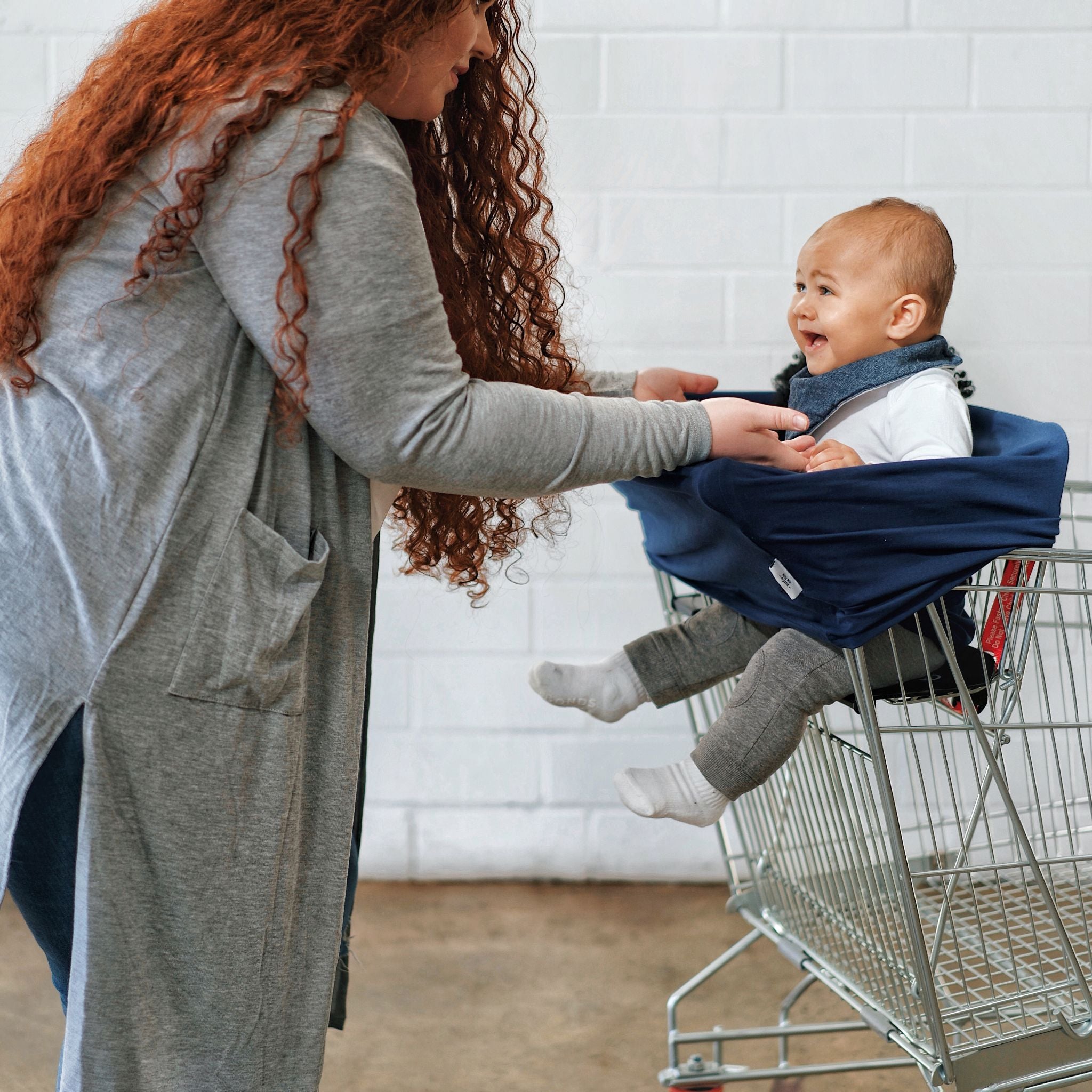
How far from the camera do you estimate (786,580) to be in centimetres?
115

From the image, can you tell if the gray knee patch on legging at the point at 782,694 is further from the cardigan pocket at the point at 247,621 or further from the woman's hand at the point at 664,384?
the cardigan pocket at the point at 247,621

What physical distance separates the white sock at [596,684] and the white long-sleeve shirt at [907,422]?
42 cm

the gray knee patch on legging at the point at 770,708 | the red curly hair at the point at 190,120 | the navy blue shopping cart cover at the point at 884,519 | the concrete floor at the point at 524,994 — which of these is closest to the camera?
the red curly hair at the point at 190,120

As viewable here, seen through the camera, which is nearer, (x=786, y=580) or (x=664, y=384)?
(x=786, y=580)

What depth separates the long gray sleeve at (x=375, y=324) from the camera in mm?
859

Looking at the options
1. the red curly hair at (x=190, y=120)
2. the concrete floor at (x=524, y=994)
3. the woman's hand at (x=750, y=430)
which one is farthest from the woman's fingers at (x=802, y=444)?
the concrete floor at (x=524, y=994)

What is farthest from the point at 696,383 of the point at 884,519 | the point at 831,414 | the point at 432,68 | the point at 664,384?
the point at 432,68

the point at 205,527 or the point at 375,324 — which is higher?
the point at 375,324

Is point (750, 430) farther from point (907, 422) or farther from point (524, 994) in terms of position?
point (524, 994)

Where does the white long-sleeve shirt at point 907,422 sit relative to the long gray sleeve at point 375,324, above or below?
below

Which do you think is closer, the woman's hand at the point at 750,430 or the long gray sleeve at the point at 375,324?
the long gray sleeve at the point at 375,324

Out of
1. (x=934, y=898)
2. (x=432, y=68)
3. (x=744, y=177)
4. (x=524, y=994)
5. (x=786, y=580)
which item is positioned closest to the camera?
(x=432, y=68)

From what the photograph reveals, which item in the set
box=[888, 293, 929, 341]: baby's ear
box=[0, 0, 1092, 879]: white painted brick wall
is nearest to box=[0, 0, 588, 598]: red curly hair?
box=[888, 293, 929, 341]: baby's ear

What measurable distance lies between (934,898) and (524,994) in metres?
0.72
